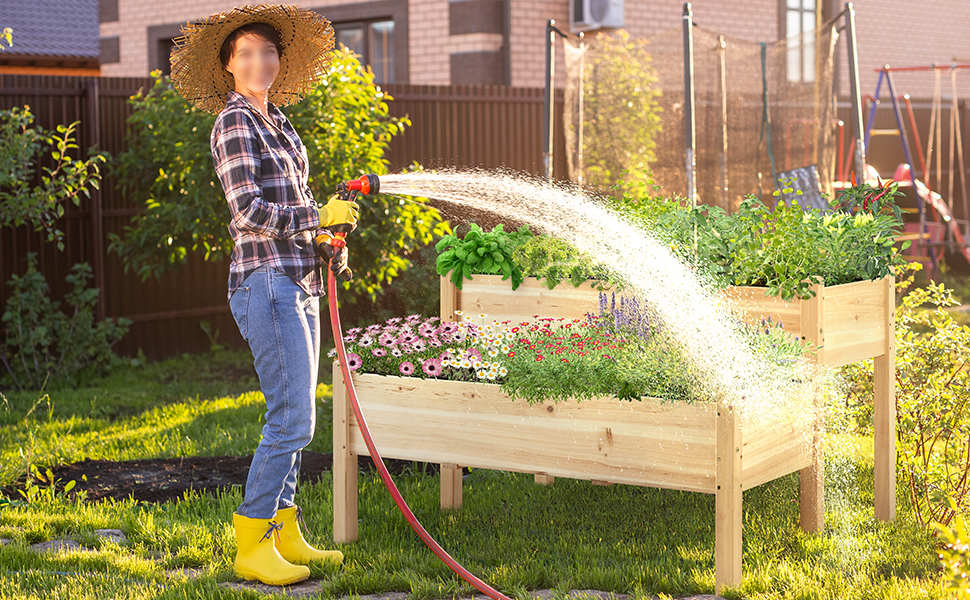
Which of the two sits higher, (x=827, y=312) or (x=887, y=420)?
(x=827, y=312)

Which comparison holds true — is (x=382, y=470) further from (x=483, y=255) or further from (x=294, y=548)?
(x=483, y=255)

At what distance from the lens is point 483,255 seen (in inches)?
181

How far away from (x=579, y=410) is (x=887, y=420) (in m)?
1.46

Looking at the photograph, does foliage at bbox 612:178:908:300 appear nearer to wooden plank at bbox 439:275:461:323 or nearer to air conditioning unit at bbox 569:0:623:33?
wooden plank at bbox 439:275:461:323

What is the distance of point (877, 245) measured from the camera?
4.37 metres

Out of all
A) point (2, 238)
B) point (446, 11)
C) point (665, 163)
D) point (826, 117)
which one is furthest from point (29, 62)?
point (826, 117)

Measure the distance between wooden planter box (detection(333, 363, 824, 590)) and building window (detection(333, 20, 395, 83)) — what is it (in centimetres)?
840

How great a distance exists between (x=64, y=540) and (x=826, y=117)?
6.68 m

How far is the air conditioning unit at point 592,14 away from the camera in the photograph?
1103cm

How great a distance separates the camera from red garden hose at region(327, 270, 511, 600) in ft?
11.4

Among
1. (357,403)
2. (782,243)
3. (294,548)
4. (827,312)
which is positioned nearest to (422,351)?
(357,403)

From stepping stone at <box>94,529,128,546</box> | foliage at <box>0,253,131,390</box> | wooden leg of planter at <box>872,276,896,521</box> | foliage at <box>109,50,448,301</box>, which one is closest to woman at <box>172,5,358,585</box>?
stepping stone at <box>94,529,128,546</box>

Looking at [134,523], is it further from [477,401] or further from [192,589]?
[477,401]

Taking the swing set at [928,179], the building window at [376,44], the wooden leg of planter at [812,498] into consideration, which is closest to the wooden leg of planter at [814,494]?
the wooden leg of planter at [812,498]
